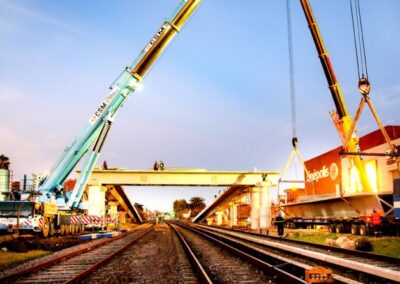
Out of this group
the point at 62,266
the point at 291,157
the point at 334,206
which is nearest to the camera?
the point at 62,266

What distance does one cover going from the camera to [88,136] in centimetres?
2900

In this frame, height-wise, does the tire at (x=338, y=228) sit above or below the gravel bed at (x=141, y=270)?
above

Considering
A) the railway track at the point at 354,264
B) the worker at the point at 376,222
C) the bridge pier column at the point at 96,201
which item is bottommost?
the railway track at the point at 354,264

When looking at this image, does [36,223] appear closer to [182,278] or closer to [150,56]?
[150,56]

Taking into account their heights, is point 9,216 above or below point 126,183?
below

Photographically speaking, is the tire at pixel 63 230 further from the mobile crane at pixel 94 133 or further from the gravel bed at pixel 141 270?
the gravel bed at pixel 141 270

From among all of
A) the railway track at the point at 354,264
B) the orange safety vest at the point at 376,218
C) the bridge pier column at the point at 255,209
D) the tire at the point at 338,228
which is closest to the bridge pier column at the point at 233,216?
the bridge pier column at the point at 255,209

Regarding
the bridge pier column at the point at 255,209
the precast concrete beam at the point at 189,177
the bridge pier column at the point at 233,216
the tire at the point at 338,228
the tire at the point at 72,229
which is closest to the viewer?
the tire at the point at 338,228

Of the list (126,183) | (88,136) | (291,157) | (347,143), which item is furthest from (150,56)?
(126,183)

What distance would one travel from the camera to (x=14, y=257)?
16109 millimetres

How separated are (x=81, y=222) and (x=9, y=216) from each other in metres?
10.3

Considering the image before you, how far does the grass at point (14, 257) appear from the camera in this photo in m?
14.2

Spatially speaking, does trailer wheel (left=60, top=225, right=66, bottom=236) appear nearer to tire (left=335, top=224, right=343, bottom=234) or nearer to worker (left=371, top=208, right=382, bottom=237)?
tire (left=335, top=224, right=343, bottom=234)

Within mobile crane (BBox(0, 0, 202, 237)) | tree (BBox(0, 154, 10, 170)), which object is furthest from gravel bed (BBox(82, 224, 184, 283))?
tree (BBox(0, 154, 10, 170))
